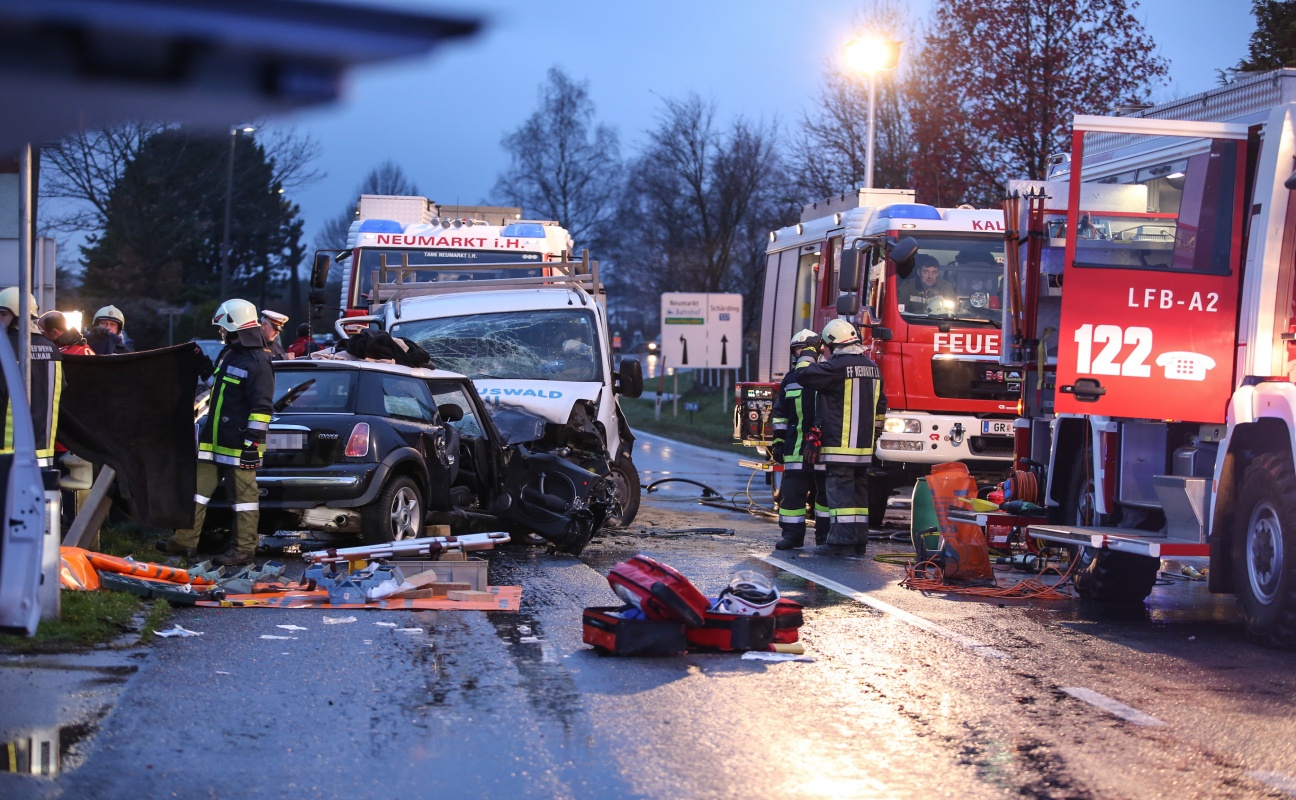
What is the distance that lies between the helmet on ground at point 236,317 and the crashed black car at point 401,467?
740 millimetres

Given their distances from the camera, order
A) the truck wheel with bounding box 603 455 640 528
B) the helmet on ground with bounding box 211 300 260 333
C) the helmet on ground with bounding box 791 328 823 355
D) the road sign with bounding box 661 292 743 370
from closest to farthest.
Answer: the helmet on ground with bounding box 211 300 260 333 → the helmet on ground with bounding box 791 328 823 355 → the truck wheel with bounding box 603 455 640 528 → the road sign with bounding box 661 292 743 370

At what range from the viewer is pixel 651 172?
169 feet

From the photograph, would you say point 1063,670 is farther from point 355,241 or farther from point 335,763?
point 355,241

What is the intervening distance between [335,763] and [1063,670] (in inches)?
144

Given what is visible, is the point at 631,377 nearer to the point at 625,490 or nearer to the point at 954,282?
the point at 625,490

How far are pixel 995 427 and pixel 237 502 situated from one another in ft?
25.2

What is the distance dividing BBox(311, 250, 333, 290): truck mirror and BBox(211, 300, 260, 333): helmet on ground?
7.53 metres

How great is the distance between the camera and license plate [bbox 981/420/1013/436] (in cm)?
1485

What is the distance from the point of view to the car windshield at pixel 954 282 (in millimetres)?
14836

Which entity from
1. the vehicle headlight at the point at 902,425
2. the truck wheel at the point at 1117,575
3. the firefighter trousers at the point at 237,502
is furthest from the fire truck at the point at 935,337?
the firefighter trousers at the point at 237,502

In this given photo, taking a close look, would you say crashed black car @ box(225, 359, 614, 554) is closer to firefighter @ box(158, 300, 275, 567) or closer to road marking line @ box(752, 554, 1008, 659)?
firefighter @ box(158, 300, 275, 567)

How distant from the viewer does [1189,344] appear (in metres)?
9.09

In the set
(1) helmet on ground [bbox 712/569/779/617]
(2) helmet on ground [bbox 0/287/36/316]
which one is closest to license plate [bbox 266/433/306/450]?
(2) helmet on ground [bbox 0/287/36/316]

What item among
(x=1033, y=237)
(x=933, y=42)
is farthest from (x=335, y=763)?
(x=933, y=42)
